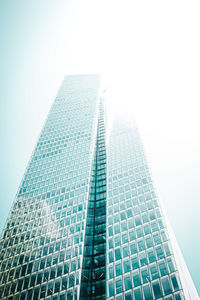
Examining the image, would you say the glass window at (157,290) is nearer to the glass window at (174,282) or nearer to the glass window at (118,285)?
the glass window at (174,282)

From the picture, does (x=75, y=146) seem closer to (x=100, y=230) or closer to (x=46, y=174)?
(x=46, y=174)

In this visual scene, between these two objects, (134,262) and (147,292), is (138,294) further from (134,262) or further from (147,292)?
(134,262)

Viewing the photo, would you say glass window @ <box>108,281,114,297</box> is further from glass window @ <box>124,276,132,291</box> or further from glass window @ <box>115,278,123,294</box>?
glass window @ <box>124,276,132,291</box>

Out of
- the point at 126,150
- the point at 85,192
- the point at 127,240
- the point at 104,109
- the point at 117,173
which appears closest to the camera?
the point at 127,240

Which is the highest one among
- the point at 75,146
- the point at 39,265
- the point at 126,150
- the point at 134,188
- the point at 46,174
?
the point at 75,146

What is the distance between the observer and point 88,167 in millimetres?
60812

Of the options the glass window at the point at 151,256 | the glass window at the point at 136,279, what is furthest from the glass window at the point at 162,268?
the glass window at the point at 136,279

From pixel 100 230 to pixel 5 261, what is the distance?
21605mm

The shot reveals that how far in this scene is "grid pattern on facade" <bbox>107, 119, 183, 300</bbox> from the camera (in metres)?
28.2

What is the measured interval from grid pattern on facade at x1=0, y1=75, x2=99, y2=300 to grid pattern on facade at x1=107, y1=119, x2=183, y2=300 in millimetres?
6968

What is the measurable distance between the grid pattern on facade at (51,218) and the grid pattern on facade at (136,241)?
6968 millimetres

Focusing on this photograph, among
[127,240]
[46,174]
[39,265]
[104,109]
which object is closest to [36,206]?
[46,174]

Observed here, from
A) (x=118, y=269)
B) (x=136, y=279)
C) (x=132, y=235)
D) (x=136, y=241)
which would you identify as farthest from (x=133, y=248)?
(x=136, y=279)

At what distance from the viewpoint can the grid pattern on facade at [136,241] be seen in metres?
28.2
